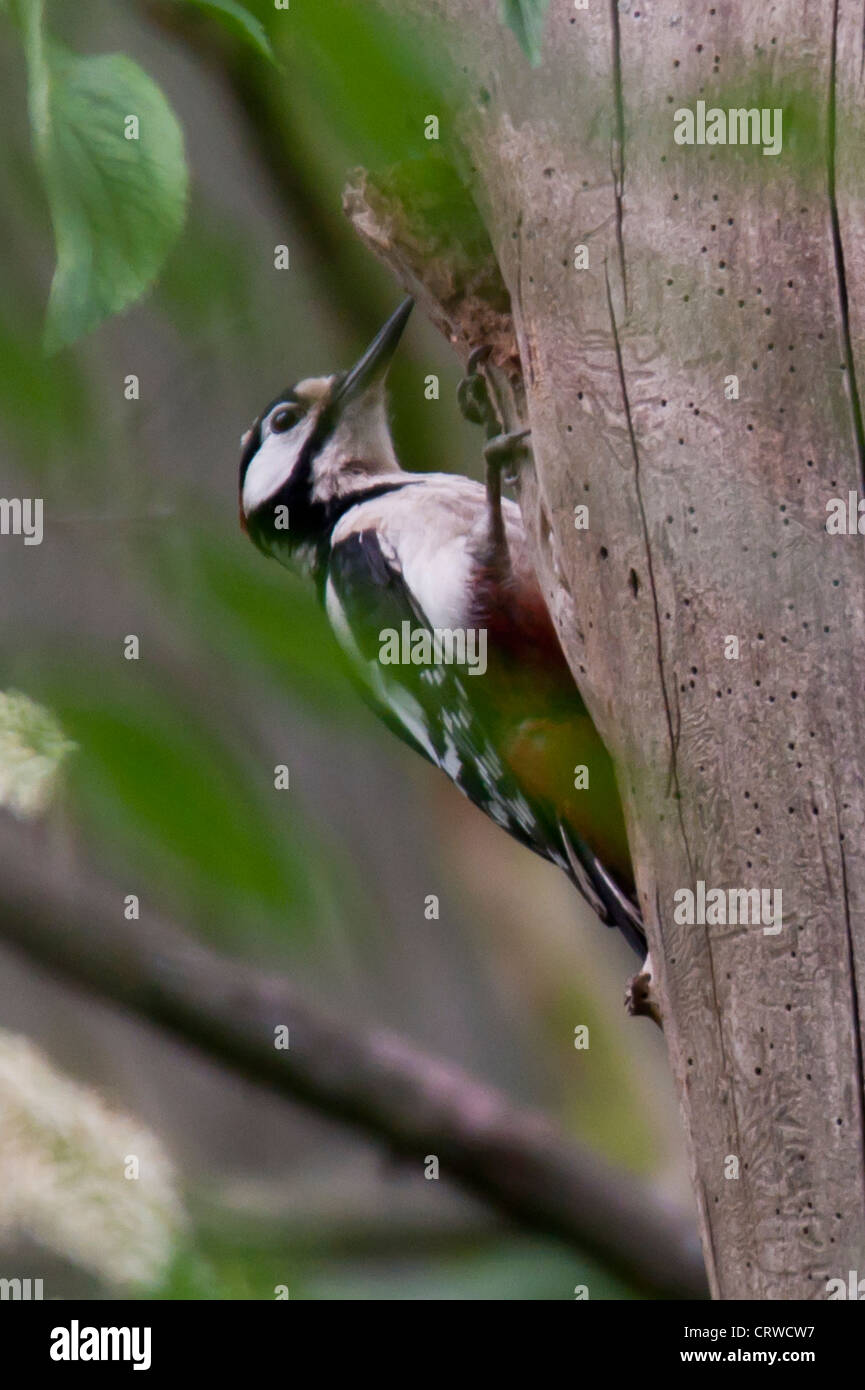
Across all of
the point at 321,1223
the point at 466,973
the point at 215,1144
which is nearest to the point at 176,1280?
the point at 321,1223

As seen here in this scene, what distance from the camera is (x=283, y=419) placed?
307cm

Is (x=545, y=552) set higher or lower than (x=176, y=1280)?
higher

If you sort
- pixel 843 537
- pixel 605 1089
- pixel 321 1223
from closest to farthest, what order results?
pixel 843 537 → pixel 321 1223 → pixel 605 1089

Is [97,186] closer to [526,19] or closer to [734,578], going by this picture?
[526,19]

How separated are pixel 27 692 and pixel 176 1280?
0.25 meters

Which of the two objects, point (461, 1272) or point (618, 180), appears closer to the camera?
point (618, 180)

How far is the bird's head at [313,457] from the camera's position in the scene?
117 inches

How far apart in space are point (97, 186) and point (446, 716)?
2133 millimetres

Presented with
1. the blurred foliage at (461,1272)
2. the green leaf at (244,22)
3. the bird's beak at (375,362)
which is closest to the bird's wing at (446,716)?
the bird's beak at (375,362)

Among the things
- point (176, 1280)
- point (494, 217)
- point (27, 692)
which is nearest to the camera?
point (27, 692)

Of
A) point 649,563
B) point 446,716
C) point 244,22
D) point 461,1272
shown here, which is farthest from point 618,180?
point 461,1272

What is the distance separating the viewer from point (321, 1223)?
8.18 ft

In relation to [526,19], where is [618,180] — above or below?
above

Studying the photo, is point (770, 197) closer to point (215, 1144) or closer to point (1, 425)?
point (1, 425)
